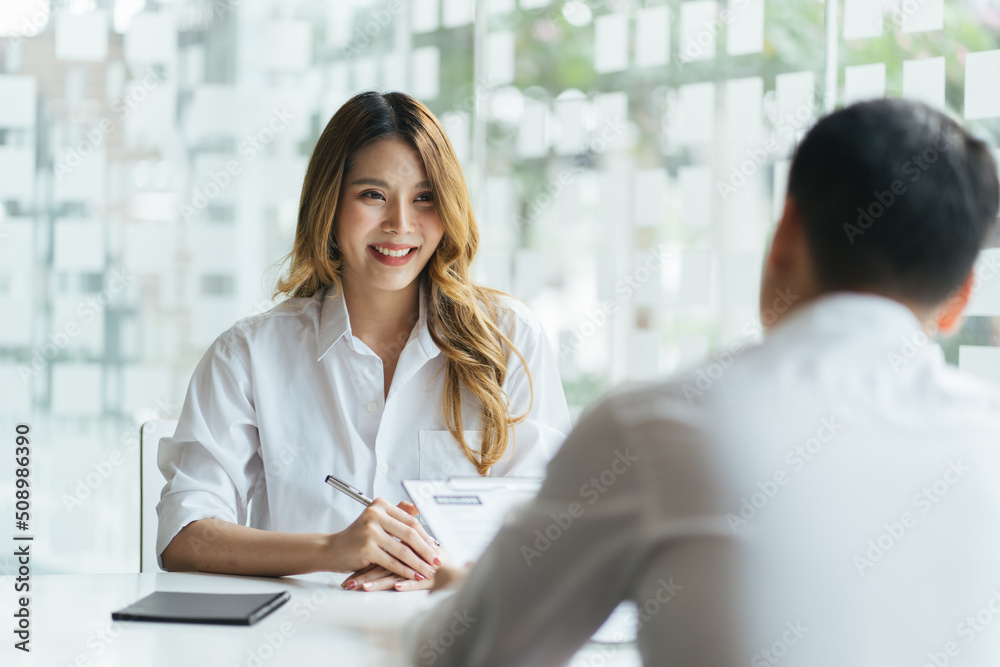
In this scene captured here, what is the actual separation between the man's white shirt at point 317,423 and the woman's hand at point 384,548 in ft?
1.13

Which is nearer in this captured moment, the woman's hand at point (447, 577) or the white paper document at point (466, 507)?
the woman's hand at point (447, 577)

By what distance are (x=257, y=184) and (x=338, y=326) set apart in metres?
1.63

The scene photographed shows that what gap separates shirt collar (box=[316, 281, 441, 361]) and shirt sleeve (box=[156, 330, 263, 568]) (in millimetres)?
166

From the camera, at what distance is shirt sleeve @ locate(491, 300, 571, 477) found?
1879 mm

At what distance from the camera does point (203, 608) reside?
4.07 feet

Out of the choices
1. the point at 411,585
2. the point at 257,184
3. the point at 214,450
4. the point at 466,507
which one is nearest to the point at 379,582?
the point at 411,585

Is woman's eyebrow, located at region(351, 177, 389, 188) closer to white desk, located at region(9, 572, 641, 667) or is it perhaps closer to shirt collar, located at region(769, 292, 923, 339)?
white desk, located at region(9, 572, 641, 667)

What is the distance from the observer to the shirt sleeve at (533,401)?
1.88 m

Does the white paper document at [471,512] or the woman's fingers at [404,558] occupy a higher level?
the white paper document at [471,512]

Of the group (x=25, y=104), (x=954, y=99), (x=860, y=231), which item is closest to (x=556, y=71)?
(x=954, y=99)

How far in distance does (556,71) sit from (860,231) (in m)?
2.94

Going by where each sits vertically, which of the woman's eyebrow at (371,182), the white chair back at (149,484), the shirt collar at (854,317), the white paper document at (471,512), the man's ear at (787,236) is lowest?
the white chair back at (149,484)

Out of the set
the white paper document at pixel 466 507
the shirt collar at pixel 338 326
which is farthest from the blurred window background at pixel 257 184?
the white paper document at pixel 466 507

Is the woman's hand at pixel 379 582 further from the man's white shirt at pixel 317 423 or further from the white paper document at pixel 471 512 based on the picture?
the man's white shirt at pixel 317 423
